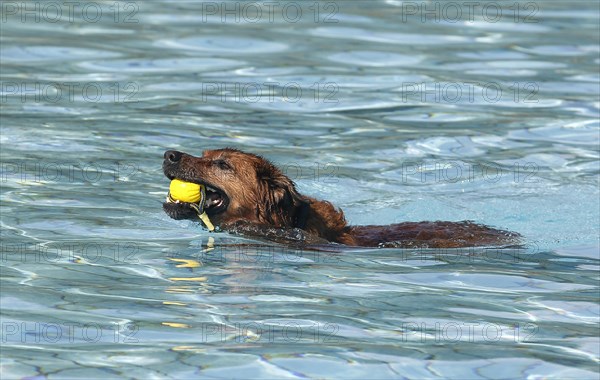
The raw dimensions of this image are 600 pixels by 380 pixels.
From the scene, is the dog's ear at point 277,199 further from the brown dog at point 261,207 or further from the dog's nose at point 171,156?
the dog's nose at point 171,156

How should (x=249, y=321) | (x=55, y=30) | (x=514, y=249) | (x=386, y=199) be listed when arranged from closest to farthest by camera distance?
1. (x=249, y=321)
2. (x=514, y=249)
3. (x=386, y=199)
4. (x=55, y=30)

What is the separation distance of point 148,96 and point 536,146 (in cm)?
443

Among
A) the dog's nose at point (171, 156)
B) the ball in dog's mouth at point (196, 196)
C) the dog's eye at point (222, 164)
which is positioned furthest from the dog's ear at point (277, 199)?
the dog's nose at point (171, 156)

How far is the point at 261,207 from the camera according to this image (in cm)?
1027

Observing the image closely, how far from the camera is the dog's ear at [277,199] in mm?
10234

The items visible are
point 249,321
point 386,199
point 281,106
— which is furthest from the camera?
point 281,106

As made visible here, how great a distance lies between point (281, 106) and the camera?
15.0 metres

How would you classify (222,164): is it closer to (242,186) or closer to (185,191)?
(242,186)

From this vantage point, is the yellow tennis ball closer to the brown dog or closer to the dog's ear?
the brown dog

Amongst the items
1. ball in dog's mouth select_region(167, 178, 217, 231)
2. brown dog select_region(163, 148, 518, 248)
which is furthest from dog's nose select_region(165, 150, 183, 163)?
ball in dog's mouth select_region(167, 178, 217, 231)

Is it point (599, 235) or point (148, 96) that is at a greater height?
point (148, 96)

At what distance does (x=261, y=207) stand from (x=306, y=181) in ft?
7.28

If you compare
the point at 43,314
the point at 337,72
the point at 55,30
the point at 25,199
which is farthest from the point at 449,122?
the point at 43,314

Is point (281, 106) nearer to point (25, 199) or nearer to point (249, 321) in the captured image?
point (25, 199)
